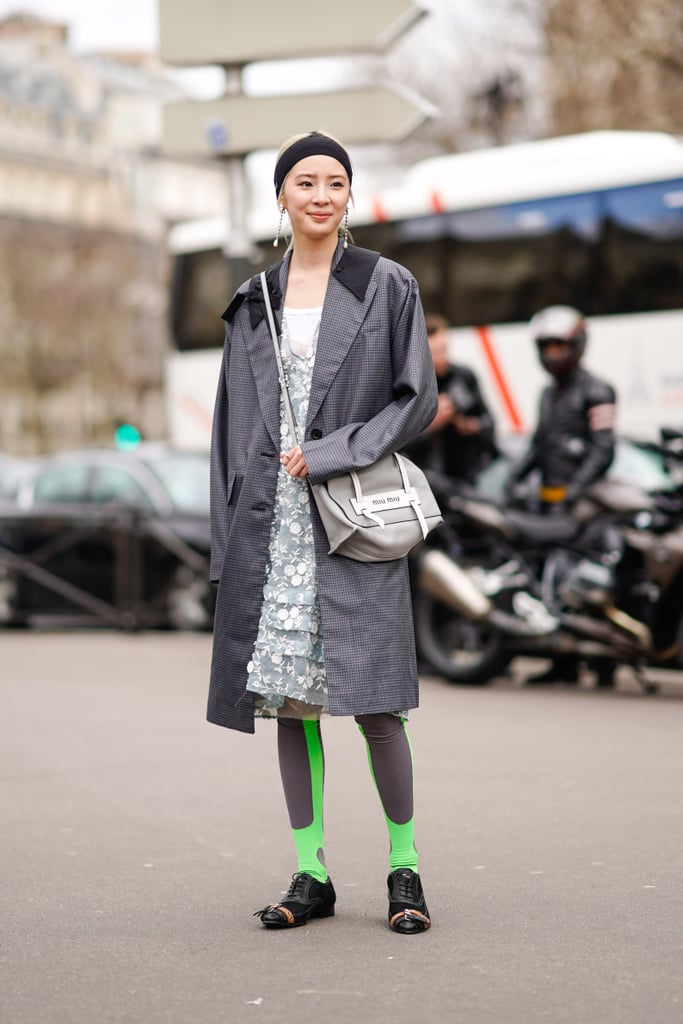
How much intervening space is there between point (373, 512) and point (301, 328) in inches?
21.2

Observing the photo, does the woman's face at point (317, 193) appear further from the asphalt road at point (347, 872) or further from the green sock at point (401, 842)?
the asphalt road at point (347, 872)

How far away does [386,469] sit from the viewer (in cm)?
500

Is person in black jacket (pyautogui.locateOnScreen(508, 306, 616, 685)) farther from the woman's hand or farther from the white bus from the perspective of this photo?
the white bus

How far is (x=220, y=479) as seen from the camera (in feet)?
16.9

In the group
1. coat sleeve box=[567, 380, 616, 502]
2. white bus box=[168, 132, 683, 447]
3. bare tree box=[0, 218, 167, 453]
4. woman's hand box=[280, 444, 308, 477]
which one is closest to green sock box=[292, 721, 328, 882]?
woman's hand box=[280, 444, 308, 477]

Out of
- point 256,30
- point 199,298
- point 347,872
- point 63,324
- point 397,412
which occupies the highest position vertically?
point 63,324

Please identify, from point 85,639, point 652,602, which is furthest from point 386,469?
point 85,639

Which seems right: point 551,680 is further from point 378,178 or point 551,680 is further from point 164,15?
point 378,178

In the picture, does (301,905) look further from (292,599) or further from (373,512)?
(373,512)

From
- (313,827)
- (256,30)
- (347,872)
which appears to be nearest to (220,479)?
(313,827)

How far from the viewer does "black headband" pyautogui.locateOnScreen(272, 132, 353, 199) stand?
5.05 meters

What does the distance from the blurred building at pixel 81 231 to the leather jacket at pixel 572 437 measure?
47.8m

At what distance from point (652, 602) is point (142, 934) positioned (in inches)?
222

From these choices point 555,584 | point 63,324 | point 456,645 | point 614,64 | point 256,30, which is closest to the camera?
point 555,584
